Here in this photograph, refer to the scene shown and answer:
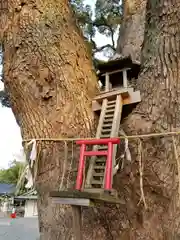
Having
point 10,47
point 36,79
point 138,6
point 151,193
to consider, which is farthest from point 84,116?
point 138,6

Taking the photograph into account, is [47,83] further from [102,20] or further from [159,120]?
[102,20]

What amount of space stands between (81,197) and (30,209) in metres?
17.9

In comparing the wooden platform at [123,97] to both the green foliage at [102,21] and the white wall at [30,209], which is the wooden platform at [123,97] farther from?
Answer: the white wall at [30,209]

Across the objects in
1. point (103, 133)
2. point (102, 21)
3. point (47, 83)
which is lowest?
point (103, 133)

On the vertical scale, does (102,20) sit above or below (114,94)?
above

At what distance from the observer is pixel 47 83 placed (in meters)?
1.95

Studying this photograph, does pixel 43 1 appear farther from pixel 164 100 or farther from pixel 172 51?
pixel 164 100

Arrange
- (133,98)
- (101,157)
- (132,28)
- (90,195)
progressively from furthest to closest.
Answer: (132,28), (133,98), (101,157), (90,195)

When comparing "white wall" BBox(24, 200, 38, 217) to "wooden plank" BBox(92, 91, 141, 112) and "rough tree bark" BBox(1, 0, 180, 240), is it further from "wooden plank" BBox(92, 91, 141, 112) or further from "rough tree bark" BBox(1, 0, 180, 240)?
"wooden plank" BBox(92, 91, 141, 112)

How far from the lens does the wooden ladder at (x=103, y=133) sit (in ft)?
5.00

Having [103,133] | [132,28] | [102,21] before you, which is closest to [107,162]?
[103,133]

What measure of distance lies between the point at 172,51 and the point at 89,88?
0.72 meters

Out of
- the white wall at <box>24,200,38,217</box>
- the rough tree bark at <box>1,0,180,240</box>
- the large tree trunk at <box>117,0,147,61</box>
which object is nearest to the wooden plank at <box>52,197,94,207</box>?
the rough tree bark at <box>1,0,180,240</box>

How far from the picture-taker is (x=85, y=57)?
7.29 feet
